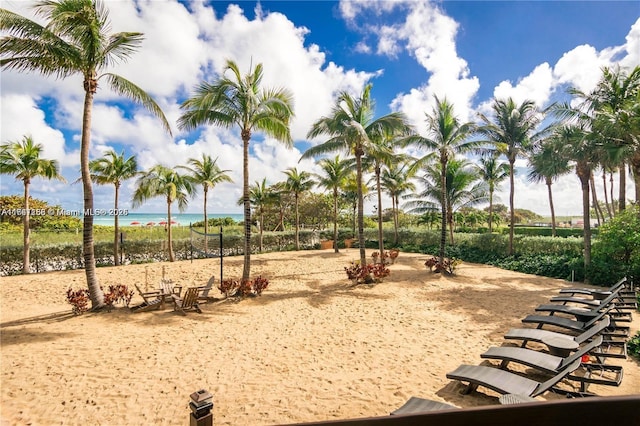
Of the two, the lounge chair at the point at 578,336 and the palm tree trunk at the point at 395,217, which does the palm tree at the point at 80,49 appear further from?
the palm tree trunk at the point at 395,217

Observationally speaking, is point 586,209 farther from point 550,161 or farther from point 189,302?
point 189,302

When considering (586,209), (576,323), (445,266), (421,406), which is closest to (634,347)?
(576,323)

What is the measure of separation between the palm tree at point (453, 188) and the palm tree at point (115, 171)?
56.2ft

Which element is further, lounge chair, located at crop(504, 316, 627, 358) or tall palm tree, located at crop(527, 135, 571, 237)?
tall palm tree, located at crop(527, 135, 571, 237)

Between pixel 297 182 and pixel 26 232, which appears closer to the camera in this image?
pixel 26 232

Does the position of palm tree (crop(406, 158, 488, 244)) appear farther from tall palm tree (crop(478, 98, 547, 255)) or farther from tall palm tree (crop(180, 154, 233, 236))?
tall palm tree (crop(180, 154, 233, 236))

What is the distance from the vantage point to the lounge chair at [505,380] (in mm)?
3619

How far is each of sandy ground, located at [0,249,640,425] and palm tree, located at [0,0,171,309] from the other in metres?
2.85

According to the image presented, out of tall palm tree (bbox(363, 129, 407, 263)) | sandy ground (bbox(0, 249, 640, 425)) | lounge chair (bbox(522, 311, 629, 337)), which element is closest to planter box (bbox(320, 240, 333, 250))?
tall palm tree (bbox(363, 129, 407, 263))

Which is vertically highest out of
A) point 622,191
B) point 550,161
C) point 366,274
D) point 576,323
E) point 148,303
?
point 550,161

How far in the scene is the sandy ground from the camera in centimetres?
415

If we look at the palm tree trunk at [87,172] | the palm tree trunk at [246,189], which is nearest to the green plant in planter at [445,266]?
the palm tree trunk at [246,189]

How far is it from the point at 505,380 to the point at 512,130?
1564 centimetres

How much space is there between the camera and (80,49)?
777cm
